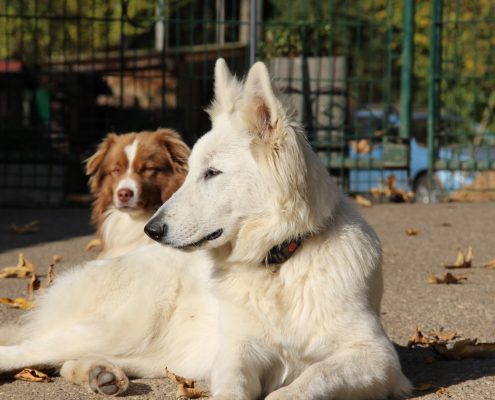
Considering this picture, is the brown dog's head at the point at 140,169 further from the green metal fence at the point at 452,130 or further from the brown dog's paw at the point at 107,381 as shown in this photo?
the green metal fence at the point at 452,130

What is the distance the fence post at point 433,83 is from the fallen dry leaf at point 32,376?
917 centimetres

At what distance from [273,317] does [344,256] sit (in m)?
0.43

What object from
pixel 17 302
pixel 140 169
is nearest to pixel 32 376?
pixel 17 302

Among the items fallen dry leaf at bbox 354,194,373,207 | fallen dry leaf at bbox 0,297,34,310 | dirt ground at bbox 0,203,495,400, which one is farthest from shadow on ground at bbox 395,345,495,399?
fallen dry leaf at bbox 354,194,373,207

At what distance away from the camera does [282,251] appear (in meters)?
4.12

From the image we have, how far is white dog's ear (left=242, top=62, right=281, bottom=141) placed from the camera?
398cm

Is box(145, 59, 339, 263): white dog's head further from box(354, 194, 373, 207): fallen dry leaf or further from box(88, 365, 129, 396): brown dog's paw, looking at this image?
box(354, 194, 373, 207): fallen dry leaf

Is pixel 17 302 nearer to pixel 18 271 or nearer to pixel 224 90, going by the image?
pixel 18 271

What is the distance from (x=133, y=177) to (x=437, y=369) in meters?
A: 2.79

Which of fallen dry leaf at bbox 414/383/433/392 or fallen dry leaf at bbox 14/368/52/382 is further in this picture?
fallen dry leaf at bbox 14/368/52/382

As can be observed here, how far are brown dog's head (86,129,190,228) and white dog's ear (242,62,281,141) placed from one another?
2503mm

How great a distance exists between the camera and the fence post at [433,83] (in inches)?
499

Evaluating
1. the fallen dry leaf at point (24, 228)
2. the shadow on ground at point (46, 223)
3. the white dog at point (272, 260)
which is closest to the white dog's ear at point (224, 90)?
the white dog at point (272, 260)

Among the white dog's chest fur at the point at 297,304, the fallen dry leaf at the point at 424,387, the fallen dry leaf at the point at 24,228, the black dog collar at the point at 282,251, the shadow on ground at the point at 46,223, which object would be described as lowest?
the shadow on ground at the point at 46,223
